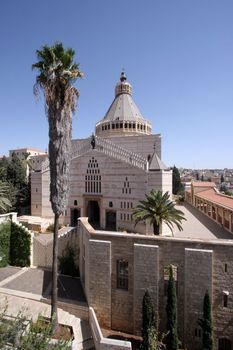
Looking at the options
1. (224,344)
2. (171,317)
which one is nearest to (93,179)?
(171,317)

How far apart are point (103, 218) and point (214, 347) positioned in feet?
70.1

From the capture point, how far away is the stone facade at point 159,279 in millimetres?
12992

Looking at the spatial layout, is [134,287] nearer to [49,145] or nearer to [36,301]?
[36,301]

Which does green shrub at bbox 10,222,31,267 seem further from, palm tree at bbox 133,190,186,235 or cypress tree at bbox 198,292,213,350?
cypress tree at bbox 198,292,213,350

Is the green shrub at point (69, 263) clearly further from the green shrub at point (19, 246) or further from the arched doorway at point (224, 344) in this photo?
the arched doorway at point (224, 344)

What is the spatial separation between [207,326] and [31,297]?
34.4 feet

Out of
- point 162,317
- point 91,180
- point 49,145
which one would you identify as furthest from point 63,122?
point 91,180

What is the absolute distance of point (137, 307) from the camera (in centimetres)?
1398

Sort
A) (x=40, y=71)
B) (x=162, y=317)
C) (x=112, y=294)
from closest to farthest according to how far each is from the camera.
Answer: (x=40, y=71) → (x=162, y=317) → (x=112, y=294)

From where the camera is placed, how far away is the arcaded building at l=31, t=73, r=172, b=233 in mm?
30297

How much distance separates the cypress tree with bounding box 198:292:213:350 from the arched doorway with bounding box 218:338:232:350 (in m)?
1.18

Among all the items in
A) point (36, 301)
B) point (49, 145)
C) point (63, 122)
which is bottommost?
point (36, 301)

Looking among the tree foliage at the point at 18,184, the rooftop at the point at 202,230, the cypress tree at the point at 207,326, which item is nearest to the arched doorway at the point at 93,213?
the tree foliage at the point at 18,184

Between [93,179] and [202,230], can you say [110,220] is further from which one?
[202,230]
